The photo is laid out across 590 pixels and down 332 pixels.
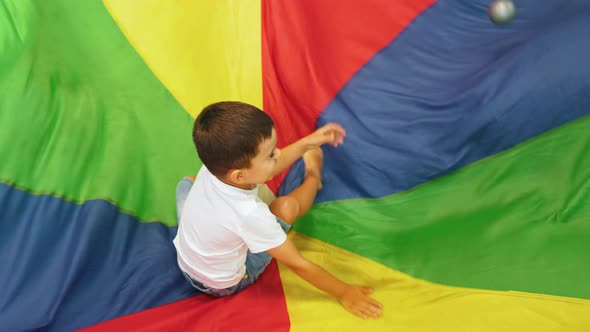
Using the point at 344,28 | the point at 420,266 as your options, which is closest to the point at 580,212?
the point at 420,266

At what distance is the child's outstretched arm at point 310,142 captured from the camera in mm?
1312

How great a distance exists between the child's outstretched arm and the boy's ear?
259 mm

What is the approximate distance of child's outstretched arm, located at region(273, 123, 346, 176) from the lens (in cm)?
131

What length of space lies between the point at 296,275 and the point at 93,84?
845mm

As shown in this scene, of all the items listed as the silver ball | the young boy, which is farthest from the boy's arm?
the silver ball

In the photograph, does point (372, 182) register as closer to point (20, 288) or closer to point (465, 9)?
point (465, 9)

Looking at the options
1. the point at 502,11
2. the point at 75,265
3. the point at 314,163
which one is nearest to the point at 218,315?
the point at 75,265

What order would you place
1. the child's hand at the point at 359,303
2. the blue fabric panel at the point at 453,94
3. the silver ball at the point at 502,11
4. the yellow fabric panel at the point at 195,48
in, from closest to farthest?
the child's hand at the point at 359,303, the blue fabric panel at the point at 453,94, the silver ball at the point at 502,11, the yellow fabric panel at the point at 195,48

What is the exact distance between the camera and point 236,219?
1.05 meters

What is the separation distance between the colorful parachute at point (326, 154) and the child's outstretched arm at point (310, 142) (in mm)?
50

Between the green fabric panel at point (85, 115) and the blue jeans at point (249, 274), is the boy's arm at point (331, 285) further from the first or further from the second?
the green fabric panel at point (85, 115)

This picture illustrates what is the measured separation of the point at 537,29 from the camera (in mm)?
1254

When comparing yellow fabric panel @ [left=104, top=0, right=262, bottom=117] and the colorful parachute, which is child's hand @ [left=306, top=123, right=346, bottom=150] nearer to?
the colorful parachute

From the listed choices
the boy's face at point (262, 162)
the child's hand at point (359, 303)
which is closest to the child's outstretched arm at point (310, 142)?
the boy's face at point (262, 162)
